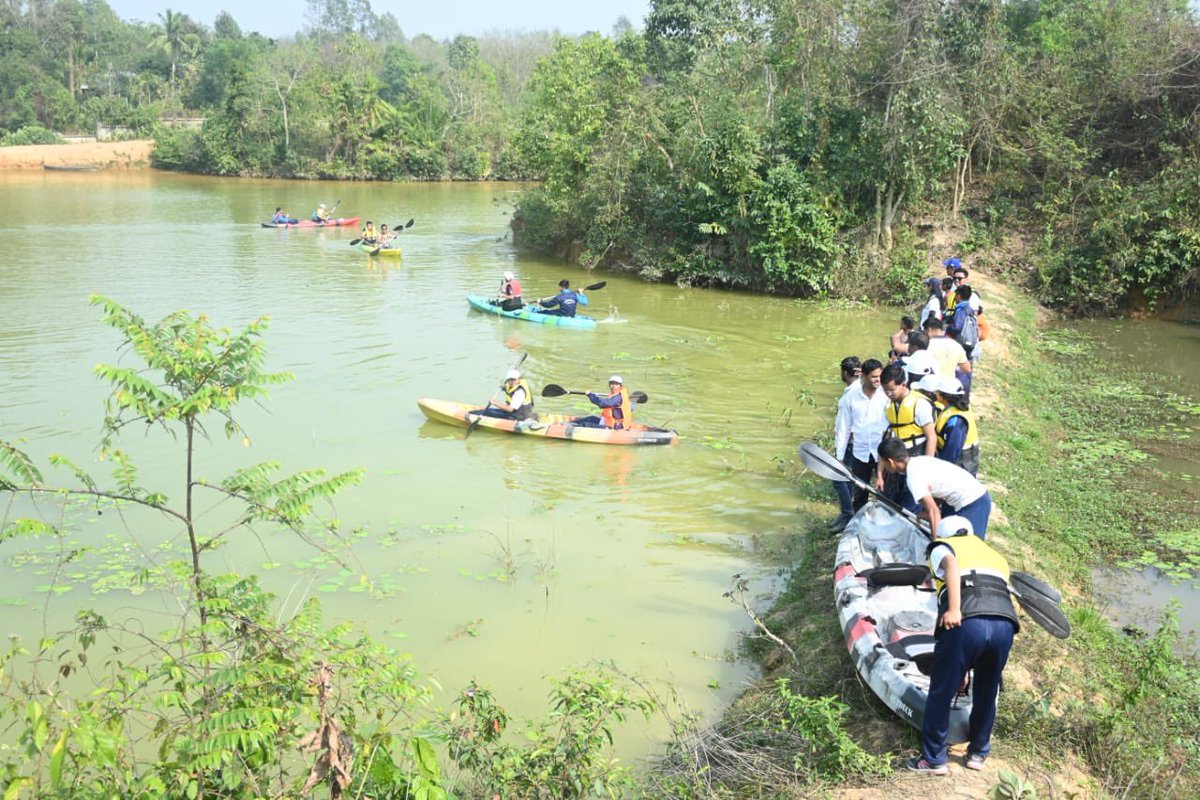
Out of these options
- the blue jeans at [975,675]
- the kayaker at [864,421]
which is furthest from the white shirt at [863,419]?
the blue jeans at [975,675]

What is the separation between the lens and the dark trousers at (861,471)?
8.33 metres

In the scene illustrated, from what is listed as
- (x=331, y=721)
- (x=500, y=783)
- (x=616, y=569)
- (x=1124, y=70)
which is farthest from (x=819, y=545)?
(x=1124, y=70)

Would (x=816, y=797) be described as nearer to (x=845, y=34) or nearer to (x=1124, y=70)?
(x=845, y=34)

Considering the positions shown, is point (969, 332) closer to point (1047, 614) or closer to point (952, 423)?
point (952, 423)

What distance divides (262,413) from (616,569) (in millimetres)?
7253

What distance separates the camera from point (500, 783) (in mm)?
4855

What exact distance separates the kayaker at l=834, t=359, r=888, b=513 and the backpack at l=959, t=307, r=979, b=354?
9.35 ft

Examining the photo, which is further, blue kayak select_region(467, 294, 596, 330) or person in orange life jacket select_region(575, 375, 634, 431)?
blue kayak select_region(467, 294, 596, 330)

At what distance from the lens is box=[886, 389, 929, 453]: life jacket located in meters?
7.50

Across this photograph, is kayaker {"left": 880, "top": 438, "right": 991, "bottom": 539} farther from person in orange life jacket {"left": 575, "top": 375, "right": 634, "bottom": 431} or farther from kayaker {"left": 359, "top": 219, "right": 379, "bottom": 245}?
kayaker {"left": 359, "top": 219, "right": 379, "bottom": 245}

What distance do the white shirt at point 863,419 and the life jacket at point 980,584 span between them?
3.26m

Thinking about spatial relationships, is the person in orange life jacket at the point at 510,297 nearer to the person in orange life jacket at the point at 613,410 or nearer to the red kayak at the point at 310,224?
the person in orange life jacket at the point at 613,410

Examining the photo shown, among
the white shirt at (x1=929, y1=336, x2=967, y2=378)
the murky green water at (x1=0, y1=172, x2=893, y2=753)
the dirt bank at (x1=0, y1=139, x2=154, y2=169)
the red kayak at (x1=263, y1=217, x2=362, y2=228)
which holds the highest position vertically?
the dirt bank at (x1=0, y1=139, x2=154, y2=169)

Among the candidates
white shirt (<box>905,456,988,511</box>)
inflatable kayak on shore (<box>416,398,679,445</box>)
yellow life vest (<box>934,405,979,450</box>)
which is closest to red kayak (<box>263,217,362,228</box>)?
inflatable kayak on shore (<box>416,398,679,445</box>)
